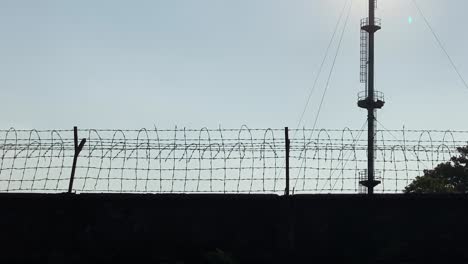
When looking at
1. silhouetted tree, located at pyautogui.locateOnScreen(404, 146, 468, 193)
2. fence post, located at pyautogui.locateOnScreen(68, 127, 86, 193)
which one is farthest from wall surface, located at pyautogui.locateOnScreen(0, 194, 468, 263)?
silhouetted tree, located at pyautogui.locateOnScreen(404, 146, 468, 193)

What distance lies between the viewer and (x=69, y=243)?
11.1 m

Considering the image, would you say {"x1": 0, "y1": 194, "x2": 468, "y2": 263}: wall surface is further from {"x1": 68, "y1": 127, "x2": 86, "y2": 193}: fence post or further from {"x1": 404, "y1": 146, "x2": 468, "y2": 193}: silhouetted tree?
{"x1": 404, "y1": 146, "x2": 468, "y2": 193}: silhouetted tree

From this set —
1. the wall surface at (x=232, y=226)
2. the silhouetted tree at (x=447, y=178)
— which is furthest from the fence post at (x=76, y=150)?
the silhouetted tree at (x=447, y=178)

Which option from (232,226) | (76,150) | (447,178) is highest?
(447,178)

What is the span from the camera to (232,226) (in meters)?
11.2

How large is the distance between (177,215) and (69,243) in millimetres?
1904

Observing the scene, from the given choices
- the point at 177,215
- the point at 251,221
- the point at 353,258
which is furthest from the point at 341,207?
the point at 177,215

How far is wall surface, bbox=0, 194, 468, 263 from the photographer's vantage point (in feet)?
36.2

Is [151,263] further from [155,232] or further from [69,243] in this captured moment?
[69,243]

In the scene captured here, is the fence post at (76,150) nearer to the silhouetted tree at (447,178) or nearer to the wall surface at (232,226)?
the wall surface at (232,226)

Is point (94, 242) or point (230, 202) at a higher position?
point (230, 202)

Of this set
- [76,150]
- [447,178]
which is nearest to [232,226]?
[76,150]

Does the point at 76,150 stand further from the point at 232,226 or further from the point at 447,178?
the point at 447,178

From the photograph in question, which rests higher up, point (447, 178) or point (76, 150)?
point (447, 178)
